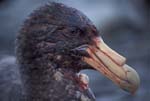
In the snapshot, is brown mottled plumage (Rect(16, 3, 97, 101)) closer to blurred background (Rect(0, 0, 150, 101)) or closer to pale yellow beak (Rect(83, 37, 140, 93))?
pale yellow beak (Rect(83, 37, 140, 93))

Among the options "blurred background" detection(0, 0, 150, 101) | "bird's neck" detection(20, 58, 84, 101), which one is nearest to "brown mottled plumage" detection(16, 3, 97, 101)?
"bird's neck" detection(20, 58, 84, 101)

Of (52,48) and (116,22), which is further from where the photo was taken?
(116,22)

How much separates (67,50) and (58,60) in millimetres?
74

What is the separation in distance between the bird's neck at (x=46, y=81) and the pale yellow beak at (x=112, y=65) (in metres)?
0.15

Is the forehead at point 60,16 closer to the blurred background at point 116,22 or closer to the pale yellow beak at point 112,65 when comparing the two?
the pale yellow beak at point 112,65

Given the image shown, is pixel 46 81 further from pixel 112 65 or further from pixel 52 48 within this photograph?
pixel 112 65

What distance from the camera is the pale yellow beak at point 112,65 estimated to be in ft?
16.0

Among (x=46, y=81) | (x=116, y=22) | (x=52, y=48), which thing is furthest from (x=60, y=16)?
(x=116, y=22)

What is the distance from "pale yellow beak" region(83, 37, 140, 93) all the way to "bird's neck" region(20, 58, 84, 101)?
0.15 meters

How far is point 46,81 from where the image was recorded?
16.2ft

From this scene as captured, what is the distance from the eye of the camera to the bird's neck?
193 inches

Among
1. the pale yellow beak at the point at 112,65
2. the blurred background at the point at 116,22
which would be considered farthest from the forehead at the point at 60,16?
the blurred background at the point at 116,22

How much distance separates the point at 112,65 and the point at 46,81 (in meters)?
0.38

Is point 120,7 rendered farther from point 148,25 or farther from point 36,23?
point 36,23
